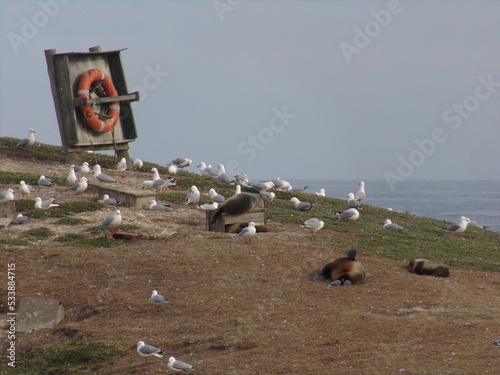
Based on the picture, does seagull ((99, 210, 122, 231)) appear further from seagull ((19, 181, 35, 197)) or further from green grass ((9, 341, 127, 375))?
green grass ((9, 341, 127, 375))

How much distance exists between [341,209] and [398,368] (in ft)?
66.9

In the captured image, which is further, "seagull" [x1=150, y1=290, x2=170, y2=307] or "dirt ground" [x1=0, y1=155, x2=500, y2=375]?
"seagull" [x1=150, y1=290, x2=170, y2=307]

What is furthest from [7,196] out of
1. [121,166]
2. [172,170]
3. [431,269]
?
[431,269]

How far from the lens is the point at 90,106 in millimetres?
31859

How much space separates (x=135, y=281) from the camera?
1656 centimetres

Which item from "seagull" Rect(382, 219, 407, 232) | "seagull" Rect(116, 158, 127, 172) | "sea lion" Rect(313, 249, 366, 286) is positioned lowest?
"seagull" Rect(382, 219, 407, 232)

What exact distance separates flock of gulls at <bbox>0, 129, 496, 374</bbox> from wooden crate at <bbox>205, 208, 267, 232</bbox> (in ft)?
0.53

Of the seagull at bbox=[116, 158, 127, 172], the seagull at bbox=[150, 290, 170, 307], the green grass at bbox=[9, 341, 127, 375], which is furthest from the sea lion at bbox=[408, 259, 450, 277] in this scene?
the seagull at bbox=[116, 158, 127, 172]

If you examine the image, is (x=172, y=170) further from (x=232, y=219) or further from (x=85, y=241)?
(x=85, y=241)

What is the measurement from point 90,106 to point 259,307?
64.9 ft

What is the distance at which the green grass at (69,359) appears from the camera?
1259 centimetres

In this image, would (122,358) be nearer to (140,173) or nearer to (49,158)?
(140,173)

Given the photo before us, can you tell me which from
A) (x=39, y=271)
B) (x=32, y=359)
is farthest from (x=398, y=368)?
(x=39, y=271)

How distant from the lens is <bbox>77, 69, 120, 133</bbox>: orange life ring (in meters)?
31.8
